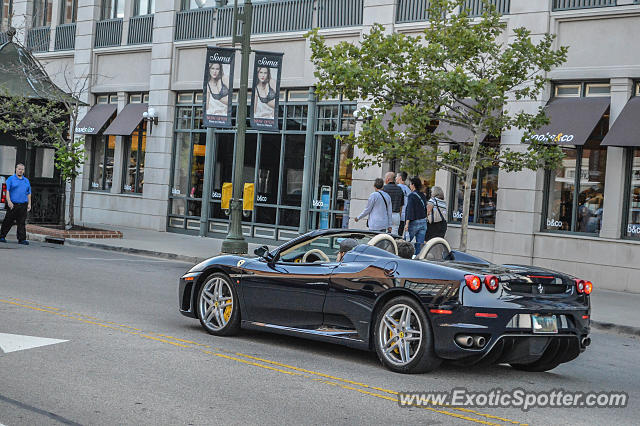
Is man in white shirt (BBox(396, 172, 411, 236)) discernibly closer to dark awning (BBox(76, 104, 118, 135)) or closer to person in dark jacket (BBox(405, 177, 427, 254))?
person in dark jacket (BBox(405, 177, 427, 254))

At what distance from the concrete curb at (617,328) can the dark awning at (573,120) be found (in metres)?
5.40

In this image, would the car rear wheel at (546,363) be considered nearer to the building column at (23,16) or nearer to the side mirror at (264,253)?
the side mirror at (264,253)

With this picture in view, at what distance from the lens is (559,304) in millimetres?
7691

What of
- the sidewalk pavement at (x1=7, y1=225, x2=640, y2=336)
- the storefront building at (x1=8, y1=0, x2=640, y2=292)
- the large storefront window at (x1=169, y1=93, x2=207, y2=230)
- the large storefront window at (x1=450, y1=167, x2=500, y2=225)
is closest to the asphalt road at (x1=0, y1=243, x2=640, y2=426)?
the sidewalk pavement at (x1=7, y1=225, x2=640, y2=336)

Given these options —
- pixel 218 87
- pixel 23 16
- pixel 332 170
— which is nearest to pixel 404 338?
pixel 218 87

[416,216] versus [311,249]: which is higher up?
[416,216]

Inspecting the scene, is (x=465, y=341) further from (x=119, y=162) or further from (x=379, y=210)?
(x=119, y=162)

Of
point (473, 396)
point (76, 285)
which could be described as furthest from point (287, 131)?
point (473, 396)

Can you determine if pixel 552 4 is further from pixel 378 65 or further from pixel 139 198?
pixel 139 198

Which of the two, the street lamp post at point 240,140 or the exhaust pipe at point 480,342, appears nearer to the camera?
the exhaust pipe at point 480,342

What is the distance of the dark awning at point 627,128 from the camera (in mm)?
16875

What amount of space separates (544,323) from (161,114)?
21.7 m

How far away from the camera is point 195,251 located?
2117cm

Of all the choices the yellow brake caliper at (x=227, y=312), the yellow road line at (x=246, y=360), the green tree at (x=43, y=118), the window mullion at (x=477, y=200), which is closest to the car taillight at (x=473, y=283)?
the yellow road line at (x=246, y=360)
